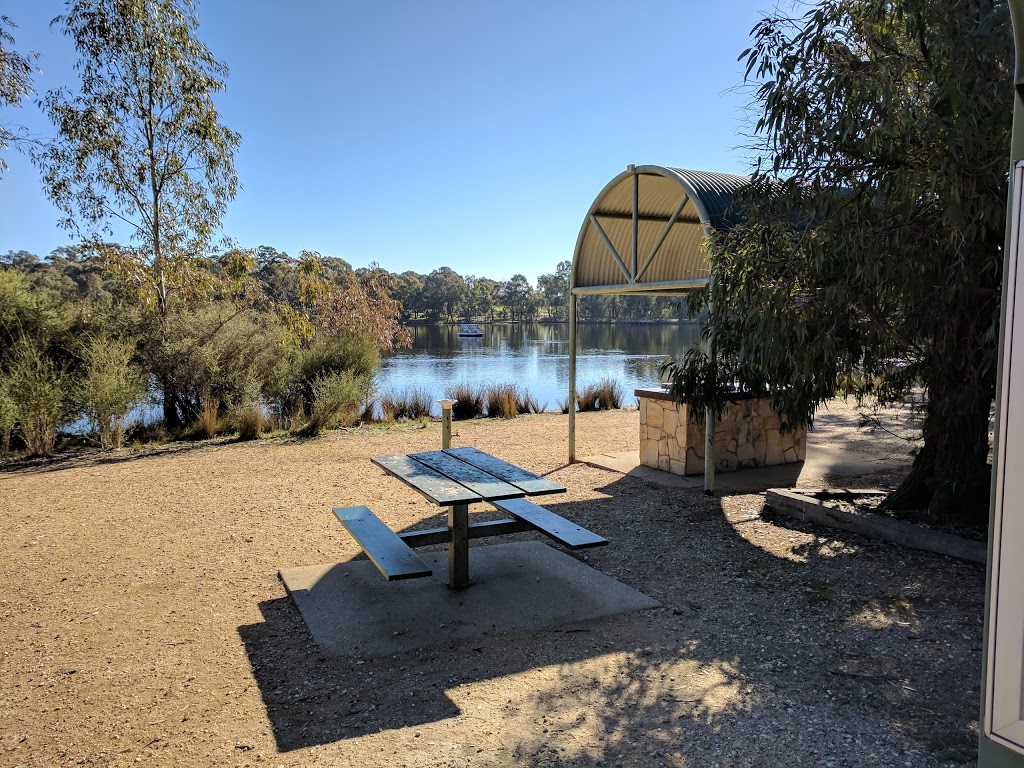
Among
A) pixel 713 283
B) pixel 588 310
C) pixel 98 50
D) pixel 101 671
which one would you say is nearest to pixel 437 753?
pixel 101 671

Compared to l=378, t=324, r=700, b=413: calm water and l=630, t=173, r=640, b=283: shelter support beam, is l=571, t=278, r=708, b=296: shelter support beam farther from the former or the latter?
l=378, t=324, r=700, b=413: calm water

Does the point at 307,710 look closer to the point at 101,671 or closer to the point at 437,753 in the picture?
the point at 437,753

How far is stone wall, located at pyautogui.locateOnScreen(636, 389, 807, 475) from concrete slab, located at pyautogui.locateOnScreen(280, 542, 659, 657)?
263cm

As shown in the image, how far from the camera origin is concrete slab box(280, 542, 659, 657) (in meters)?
3.31

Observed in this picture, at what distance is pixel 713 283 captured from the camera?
4.74 meters

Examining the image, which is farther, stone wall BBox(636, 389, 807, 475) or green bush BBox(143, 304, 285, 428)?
green bush BBox(143, 304, 285, 428)

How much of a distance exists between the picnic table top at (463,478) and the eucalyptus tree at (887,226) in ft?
5.52

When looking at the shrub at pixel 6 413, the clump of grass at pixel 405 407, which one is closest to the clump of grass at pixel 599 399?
the clump of grass at pixel 405 407

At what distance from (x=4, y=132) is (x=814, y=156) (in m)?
7.49

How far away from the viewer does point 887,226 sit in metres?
3.76

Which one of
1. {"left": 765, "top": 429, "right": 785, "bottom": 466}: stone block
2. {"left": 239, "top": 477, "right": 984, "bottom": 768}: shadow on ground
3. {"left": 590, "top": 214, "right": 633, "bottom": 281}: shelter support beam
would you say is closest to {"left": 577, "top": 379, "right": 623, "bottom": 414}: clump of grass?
{"left": 590, "top": 214, "right": 633, "bottom": 281}: shelter support beam

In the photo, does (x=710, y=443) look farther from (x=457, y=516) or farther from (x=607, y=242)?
(x=457, y=516)

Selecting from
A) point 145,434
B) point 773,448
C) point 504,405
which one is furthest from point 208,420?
point 773,448

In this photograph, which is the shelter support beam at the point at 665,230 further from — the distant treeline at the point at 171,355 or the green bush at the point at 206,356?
the green bush at the point at 206,356
